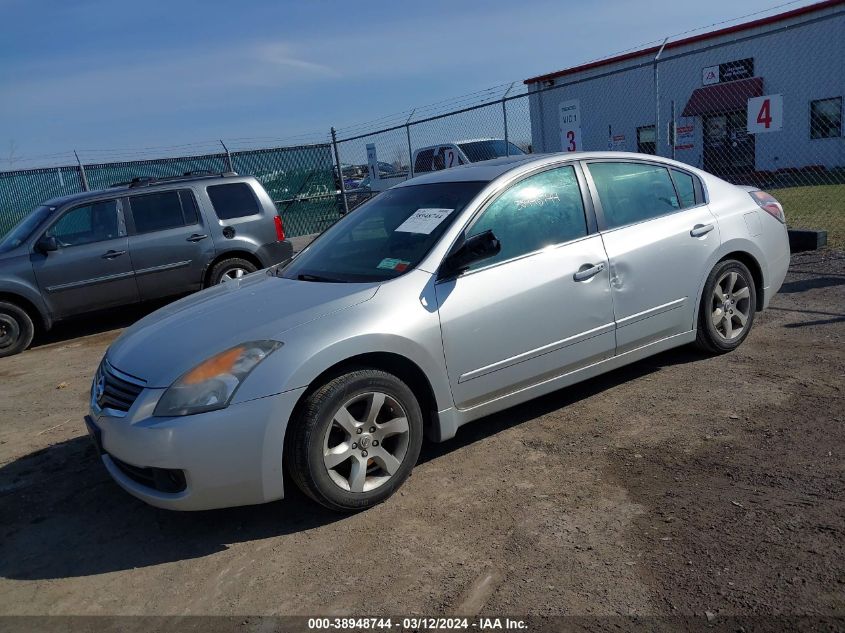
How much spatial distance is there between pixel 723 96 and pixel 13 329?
73.9 ft

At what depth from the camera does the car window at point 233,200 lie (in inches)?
358

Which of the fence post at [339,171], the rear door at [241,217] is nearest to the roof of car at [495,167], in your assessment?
the rear door at [241,217]

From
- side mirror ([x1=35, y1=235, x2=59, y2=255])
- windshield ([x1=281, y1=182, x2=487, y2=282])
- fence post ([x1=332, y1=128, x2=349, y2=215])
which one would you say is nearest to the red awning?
fence post ([x1=332, y1=128, x2=349, y2=215])

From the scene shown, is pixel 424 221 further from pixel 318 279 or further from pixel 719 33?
pixel 719 33

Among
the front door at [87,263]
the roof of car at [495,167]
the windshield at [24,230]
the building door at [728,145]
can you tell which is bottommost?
the building door at [728,145]

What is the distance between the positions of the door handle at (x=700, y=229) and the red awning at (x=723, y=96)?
20338 mm

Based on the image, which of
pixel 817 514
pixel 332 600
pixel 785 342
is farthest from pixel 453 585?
pixel 785 342

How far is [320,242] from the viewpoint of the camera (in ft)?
16.0

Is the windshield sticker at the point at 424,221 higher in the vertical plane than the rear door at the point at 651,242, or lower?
higher

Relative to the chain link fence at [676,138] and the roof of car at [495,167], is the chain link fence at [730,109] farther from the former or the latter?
the roof of car at [495,167]

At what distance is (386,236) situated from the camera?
437cm

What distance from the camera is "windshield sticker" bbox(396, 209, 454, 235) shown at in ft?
13.5

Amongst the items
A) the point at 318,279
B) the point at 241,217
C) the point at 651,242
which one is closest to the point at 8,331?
the point at 241,217

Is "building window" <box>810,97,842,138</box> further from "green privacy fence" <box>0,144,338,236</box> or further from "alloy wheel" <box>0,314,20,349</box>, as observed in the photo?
"alloy wheel" <box>0,314,20,349</box>
